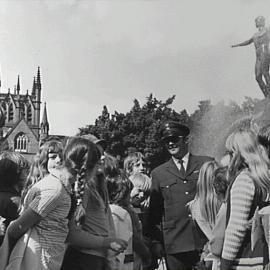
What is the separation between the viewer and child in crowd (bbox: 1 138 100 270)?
3.35 metres

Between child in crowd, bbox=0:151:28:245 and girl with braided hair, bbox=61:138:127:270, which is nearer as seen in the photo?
girl with braided hair, bbox=61:138:127:270

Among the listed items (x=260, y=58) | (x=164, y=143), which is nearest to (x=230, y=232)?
(x=164, y=143)

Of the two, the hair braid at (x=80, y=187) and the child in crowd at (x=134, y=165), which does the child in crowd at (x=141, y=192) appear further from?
the hair braid at (x=80, y=187)

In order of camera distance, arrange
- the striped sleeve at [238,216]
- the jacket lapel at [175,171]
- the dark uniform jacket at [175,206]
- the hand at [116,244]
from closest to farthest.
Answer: the striped sleeve at [238,216] → the hand at [116,244] → the dark uniform jacket at [175,206] → the jacket lapel at [175,171]

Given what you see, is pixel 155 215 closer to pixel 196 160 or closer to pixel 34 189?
pixel 196 160

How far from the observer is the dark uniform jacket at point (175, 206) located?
16.1 ft

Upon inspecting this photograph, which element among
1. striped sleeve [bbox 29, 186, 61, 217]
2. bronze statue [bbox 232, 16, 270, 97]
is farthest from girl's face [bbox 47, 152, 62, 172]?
bronze statue [bbox 232, 16, 270, 97]

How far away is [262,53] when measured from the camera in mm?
10922

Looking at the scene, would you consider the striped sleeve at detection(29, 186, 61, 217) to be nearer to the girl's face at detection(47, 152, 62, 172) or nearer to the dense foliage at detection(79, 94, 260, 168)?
the girl's face at detection(47, 152, 62, 172)

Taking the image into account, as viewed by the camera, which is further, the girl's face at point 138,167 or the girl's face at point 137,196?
the girl's face at point 138,167

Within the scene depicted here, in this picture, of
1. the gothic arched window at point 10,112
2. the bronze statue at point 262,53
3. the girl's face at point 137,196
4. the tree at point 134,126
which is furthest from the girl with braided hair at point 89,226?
the gothic arched window at point 10,112

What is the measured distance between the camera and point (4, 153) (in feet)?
14.9

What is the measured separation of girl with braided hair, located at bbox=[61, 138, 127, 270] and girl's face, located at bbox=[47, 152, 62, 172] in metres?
0.13

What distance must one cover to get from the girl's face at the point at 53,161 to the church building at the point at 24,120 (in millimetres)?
59128
